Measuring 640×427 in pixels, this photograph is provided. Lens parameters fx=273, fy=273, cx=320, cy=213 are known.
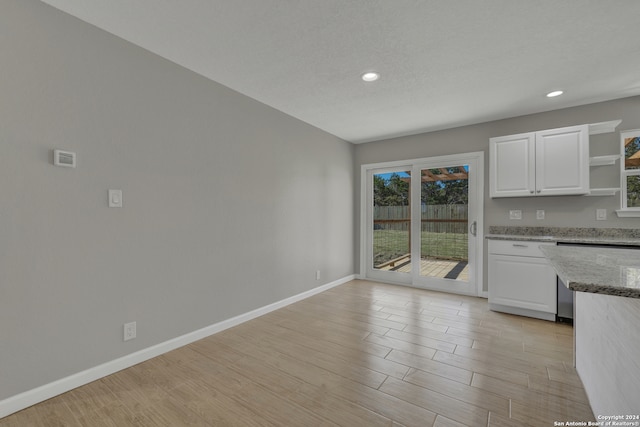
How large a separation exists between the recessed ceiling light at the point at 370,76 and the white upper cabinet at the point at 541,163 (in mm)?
1948

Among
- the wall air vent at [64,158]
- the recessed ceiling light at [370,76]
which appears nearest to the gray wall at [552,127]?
the recessed ceiling light at [370,76]

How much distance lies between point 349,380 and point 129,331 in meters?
1.73

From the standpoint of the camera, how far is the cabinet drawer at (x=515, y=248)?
3.08 meters

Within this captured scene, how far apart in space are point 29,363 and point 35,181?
3.70 feet

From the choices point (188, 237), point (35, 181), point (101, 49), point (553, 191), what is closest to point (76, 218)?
point (35, 181)

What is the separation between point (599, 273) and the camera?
→ 100 centimetres

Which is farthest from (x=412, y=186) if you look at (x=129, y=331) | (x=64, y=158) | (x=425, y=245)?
(x=64, y=158)

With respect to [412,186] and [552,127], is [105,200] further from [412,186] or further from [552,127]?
[552,127]

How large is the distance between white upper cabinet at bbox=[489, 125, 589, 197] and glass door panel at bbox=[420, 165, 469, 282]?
1.83 feet

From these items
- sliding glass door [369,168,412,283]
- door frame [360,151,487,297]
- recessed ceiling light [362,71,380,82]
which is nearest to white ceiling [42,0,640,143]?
recessed ceiling light [362,71,380,82]

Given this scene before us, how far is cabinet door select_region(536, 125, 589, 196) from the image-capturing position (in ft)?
9.90

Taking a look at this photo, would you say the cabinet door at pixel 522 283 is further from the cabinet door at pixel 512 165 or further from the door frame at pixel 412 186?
the cabinet door at pixel 512 165

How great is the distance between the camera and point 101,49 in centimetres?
199

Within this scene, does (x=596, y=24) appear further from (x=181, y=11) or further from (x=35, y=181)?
(x=35, y=181)
